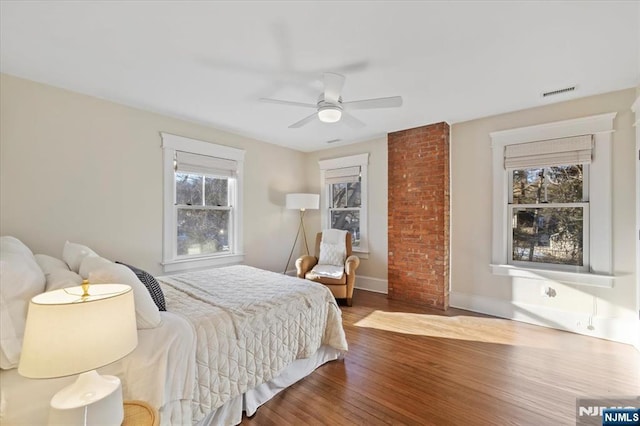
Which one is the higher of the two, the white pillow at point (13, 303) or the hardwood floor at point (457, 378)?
the white pillow at point (13, 303)

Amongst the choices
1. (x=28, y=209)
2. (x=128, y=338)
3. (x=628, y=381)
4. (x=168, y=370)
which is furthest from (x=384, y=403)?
(x=28, y=209)

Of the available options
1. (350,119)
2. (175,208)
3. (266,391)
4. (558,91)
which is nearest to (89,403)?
(266,391)

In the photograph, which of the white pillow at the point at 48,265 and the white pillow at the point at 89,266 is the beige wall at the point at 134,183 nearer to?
the white pillow at the point at 48,265

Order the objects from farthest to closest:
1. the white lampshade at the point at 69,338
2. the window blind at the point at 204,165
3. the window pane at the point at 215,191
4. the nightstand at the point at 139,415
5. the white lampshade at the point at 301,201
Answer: the white lampshade at the point at 301,201
the window pane at the point at 215,191
the window blind at the point at 204,165
the nightstand at the point at 139,415
the white lampshade at the point at 69,338

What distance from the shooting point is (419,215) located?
13.0 feet

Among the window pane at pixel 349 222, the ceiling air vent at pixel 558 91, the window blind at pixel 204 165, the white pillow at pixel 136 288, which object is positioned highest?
the ceiling air vent at pixel 558 91

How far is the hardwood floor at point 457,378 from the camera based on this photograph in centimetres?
179

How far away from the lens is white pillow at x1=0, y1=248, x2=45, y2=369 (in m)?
1.13

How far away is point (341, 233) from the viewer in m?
4.49

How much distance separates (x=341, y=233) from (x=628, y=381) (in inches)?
128

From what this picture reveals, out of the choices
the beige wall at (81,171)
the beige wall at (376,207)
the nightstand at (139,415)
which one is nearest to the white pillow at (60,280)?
the nightstand at (139,415)

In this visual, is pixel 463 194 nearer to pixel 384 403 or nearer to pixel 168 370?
pixel 384 403

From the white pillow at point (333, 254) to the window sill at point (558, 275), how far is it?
2.02m

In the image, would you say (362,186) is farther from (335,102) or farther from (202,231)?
(202,231)
